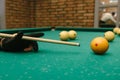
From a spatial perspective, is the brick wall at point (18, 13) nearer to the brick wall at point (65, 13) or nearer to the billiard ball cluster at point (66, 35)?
the brick wall at point (65, 13)

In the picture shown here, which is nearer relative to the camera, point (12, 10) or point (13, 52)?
point (13, 52)

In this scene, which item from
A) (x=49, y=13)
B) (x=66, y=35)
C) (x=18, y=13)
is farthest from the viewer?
(x=49, y=13)

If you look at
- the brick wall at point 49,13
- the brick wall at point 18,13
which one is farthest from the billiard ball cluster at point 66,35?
the brick wall at point 18,13

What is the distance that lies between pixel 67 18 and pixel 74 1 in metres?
0.55

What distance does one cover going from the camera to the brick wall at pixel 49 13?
5859 mm

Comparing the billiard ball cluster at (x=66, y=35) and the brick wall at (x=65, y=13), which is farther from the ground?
the brick wall at (x=65, y=13)

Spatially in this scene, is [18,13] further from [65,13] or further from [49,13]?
[65,13]

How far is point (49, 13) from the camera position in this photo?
6.50 meters

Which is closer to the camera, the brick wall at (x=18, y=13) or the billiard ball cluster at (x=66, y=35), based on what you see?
the billiard ball cluster at (x=66, y=35)

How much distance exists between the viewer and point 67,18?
6.21m

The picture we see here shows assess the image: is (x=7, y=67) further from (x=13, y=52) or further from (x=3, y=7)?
(x=3, y=7)

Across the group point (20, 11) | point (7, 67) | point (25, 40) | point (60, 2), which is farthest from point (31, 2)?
point (7, 67)

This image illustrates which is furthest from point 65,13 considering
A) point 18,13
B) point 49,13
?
point 18,13

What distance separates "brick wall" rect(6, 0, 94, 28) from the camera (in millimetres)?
5859
